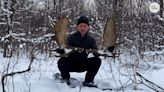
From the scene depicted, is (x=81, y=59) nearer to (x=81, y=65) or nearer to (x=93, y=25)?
(x=81, y=65)

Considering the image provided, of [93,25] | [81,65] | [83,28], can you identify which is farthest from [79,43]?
[93,25]

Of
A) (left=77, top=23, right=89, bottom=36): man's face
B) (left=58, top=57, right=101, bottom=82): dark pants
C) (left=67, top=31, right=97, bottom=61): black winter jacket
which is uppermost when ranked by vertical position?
(left=77, top=23, right=89, bottom=36): man's face

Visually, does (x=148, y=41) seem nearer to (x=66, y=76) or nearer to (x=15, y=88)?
(x=66, y=76)

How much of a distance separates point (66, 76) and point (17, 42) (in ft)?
23.1

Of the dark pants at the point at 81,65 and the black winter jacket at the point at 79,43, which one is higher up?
the black winter jacket at the point at 79,43

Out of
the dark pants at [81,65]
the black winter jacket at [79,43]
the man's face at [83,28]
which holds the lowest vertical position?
the dark pants at [81,65]

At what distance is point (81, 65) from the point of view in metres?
6.46

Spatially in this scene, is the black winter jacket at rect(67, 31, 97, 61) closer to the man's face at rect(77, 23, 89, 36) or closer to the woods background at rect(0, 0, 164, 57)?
the man's face at rect(77, 23, 89, 36)

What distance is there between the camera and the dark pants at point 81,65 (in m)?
6.36

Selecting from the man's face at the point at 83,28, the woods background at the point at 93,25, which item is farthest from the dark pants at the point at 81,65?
the woods background at the point at 93,25

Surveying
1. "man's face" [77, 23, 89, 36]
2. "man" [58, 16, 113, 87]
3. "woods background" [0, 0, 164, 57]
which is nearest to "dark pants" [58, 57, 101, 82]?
"man" [58, 16, 113, 87]

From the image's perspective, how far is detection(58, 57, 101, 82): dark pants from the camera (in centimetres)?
636

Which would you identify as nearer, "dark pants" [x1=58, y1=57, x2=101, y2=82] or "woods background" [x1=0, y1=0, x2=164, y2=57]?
"dark pants" [x1=58, y1=57, x2=101, y2=82]

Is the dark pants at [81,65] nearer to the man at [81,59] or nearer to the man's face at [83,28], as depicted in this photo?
the man at [81,59]
